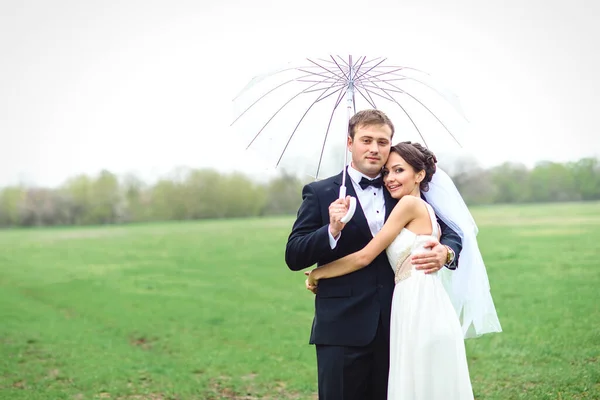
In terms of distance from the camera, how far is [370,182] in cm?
451

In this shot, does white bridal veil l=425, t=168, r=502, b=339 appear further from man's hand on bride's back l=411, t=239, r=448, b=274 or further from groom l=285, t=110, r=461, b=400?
man's hand on bride's back l=411, t=239, r=448, b=274

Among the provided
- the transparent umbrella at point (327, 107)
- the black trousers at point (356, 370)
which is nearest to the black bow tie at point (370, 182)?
the transparent umbrella at point (327, 107)

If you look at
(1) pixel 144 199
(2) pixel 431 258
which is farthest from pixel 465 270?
(1) pixel 144 199

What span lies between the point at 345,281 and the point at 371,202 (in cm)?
54

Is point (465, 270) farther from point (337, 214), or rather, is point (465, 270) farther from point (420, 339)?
point (337, 214)

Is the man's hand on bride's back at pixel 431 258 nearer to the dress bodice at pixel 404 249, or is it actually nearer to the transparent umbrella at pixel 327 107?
the dress bodice at pixel 404 249

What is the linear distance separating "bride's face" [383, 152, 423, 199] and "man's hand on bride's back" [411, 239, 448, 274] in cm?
37

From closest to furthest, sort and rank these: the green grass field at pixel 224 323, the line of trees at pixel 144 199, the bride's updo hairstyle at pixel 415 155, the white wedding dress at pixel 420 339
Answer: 1. the white wedding dress at pixel 420 339
2. the bride's updo hairstyle at pixel 415 155
3. the green grass field at pixel 224 323
4. the line of trees at pixel 144 199

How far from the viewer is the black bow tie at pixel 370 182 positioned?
4.51 m

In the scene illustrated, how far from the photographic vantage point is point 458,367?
4.37m

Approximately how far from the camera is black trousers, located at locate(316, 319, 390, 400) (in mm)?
4375

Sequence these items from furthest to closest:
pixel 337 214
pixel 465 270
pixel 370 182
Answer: pixel 465 270 < pixel 370 182 < pixel 337 214

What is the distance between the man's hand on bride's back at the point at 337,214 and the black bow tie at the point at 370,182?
0.39 metres

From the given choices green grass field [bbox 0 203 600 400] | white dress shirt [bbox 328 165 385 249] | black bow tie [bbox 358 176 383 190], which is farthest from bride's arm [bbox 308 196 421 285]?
green grass field [bbox 0 203 600 400]
